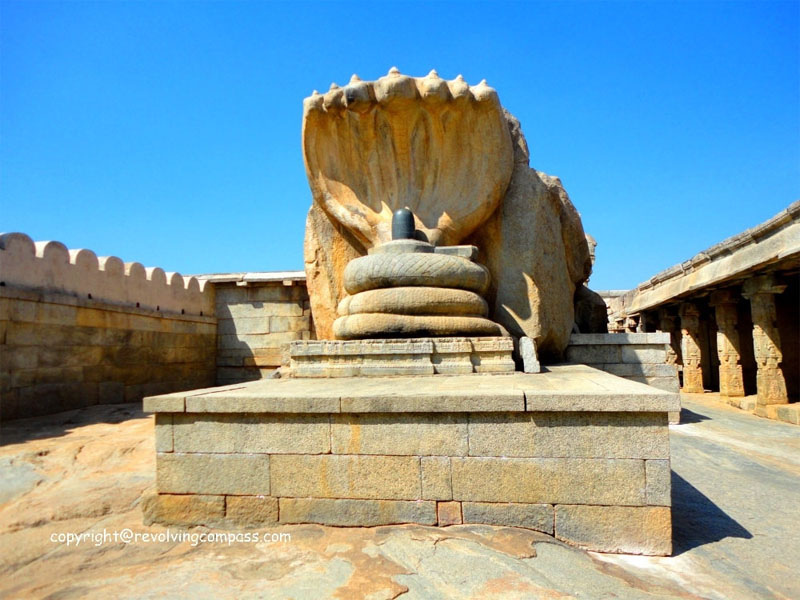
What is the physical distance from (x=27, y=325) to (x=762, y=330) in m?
12.1

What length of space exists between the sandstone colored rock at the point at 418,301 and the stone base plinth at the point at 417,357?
419 mm

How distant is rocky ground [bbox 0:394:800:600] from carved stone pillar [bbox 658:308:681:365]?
37.5 ft

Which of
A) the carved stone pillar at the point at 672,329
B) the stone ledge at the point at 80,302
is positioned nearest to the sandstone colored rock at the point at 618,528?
the stone ledge at the point at 80,302

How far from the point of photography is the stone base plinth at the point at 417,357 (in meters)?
4.99

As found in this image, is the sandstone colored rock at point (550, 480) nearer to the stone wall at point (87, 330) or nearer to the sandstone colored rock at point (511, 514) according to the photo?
the sandstone colored rock at point (511, 514)

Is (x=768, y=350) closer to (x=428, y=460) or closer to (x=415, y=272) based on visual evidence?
(x=415, y=272)

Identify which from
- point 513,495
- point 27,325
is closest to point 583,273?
point 513,495

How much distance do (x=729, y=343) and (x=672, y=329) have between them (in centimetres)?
387

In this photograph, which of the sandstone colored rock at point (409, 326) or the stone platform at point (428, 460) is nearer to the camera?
the stone platform at point (428, 460)

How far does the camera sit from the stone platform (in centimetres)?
298

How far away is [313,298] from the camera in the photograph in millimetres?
6984

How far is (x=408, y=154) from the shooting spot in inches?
260

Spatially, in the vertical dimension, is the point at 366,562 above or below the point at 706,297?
below

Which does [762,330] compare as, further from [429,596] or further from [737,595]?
[429,596]
